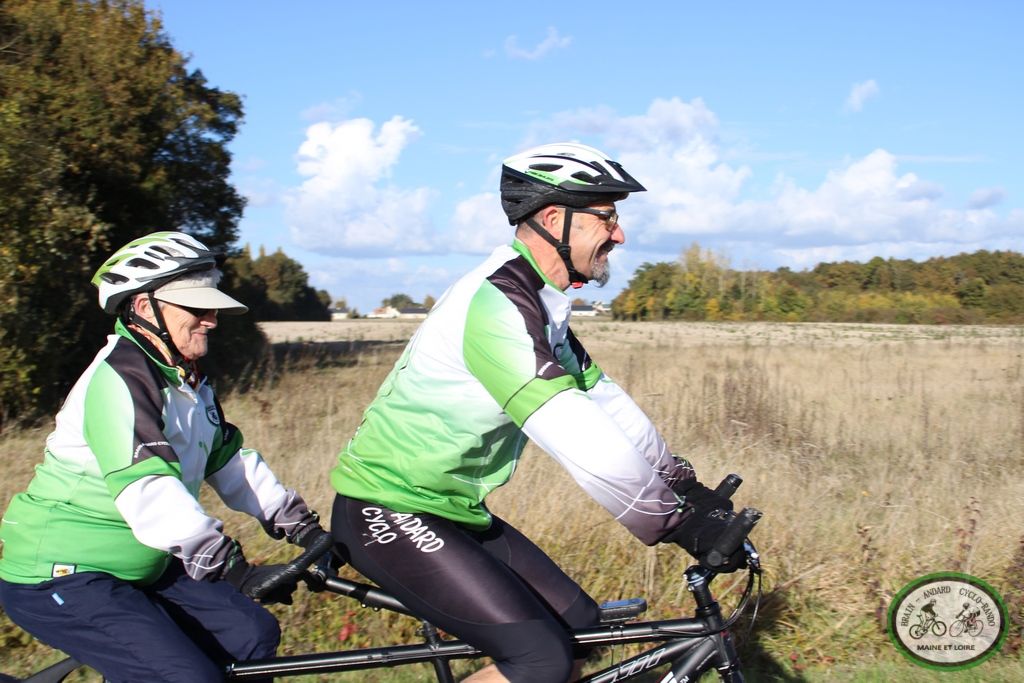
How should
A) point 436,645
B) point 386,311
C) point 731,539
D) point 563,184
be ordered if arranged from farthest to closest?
point 386,311 < point 436,645 < point 563,184 < point 731,539

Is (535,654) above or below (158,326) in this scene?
below

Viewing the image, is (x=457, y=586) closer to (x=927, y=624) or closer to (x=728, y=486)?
(x=728, y=486)

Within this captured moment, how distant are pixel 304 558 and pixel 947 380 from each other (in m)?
13.6

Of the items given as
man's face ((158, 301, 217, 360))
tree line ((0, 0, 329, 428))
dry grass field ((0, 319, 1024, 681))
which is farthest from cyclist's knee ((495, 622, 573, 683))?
tree line ((0, 0, 329, 428))

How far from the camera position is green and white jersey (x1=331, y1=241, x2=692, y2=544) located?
259 cm

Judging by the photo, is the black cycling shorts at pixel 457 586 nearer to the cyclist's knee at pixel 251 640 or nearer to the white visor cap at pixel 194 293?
the cyclist's knee at pixel 251 640

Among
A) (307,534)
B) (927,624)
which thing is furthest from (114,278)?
(927,624)

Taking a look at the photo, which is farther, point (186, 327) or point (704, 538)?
point (186, 327)

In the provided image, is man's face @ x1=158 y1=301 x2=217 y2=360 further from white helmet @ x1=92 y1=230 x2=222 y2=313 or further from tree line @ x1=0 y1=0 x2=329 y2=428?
tree line @ x1=0 y1=0 x2=329 y2=428

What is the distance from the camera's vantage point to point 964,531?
5449 mm

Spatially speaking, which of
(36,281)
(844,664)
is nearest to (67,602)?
(844,664)

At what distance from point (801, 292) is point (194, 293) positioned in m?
43.5
